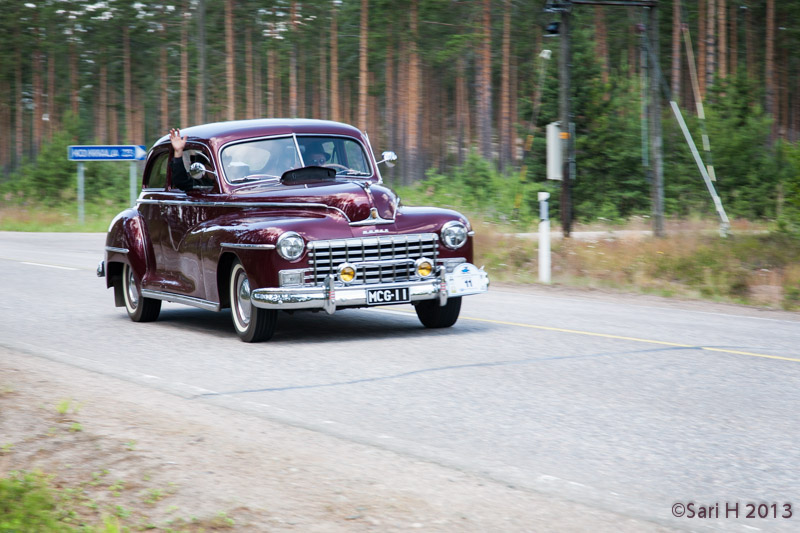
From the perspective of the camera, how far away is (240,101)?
66.9 m

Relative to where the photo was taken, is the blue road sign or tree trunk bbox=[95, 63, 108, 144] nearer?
the blue road sign

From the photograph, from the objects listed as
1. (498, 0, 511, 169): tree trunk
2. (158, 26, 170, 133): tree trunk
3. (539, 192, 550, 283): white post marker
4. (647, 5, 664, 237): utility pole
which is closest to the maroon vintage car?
(539, 192, 550, 283): white post marker

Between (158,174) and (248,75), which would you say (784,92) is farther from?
(158,174)

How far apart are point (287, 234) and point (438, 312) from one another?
6.87 ft

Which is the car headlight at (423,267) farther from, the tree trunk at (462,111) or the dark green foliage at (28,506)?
the tree trunk at (462,111)

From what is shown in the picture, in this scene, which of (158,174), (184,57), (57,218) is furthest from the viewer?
(184,57)

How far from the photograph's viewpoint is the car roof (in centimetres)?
1035

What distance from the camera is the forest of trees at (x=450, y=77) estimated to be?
92.7 ft

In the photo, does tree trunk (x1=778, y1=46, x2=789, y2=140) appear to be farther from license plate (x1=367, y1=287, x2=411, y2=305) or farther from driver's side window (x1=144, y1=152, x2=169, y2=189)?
license plate (x1=367, y1=287, x2=411, y2=305)

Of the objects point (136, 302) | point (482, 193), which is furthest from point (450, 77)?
point (136, 302)

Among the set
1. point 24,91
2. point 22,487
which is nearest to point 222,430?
point 22,487

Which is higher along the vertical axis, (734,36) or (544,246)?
(734,36)

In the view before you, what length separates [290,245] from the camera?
8906 mm

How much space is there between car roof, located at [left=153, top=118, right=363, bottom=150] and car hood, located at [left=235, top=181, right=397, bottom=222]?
0.77 meters
